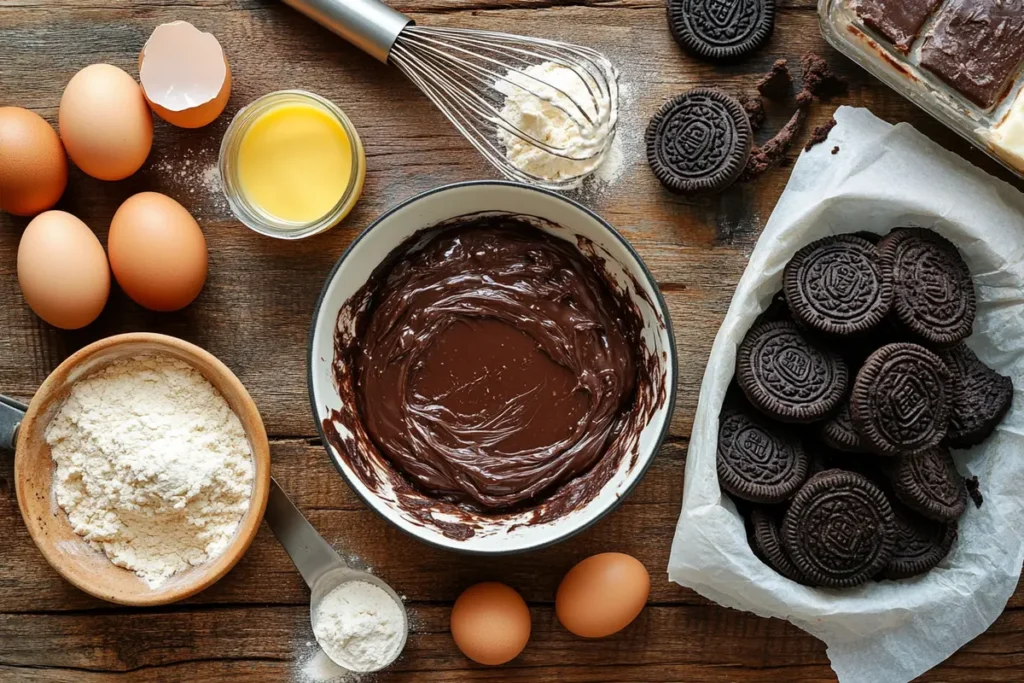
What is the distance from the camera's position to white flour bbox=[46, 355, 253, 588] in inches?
74.4

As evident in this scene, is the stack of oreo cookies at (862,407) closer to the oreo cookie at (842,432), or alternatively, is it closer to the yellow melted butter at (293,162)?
the oreo cookie at (842,432)

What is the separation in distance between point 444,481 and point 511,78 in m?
1.00

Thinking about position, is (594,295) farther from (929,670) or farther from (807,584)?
(929,670)

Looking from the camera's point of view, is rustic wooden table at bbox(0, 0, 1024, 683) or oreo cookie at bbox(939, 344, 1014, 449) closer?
oreo cookie at bbox(939, 344, 1014, 449)

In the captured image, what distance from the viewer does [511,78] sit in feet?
6.84

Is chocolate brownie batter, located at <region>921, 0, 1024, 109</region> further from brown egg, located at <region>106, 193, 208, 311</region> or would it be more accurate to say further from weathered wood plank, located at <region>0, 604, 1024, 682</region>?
brown egg, located at <region>106, 193, 208, 311</region>

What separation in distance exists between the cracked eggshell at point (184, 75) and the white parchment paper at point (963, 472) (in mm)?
1325

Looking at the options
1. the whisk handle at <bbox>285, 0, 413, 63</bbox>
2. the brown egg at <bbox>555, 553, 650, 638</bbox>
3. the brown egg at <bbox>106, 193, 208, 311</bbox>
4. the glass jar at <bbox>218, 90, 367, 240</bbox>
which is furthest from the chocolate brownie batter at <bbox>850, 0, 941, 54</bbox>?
the brown egg at <bbox>106, 193, 208, 311</bbox>

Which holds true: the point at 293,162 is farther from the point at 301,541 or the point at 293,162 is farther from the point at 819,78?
the point at 819,78

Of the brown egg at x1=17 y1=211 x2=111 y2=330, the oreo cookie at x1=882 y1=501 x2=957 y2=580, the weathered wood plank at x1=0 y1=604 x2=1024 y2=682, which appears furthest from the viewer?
the weathered wood plank at x1=0 y1=604 x2=1024 y2=682

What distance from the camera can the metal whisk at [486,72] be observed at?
2.02 m

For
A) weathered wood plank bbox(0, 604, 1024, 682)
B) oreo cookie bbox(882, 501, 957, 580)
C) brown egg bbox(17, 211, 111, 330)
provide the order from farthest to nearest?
weathered wood plank bbox(0, 604, 1024, 682), oreo cookie bbox(882, 501, 957, 580), brown egg bbox(17, 211, 111, 330)

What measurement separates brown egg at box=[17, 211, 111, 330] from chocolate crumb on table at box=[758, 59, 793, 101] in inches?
64.6

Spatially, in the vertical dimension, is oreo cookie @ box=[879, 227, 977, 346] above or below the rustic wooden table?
above
